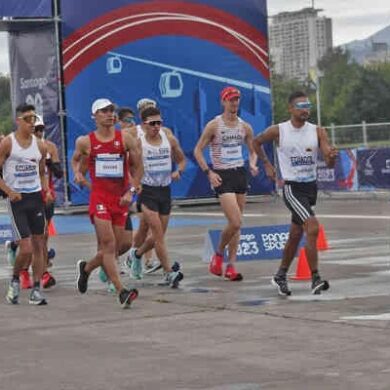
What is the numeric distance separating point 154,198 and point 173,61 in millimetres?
16206

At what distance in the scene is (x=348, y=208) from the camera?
2644 cm

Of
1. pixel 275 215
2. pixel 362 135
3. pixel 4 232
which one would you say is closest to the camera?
pixel 4 232

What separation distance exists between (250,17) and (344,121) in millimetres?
59070

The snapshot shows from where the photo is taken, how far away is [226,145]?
13.0 meters

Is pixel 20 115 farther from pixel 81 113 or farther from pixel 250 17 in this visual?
pixel 250 17

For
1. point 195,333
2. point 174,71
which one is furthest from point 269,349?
point 174,71

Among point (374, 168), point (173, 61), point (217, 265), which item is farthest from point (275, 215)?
point (217, 265)

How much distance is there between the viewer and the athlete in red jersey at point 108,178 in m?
11.0

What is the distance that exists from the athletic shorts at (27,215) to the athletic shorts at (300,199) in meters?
2.40

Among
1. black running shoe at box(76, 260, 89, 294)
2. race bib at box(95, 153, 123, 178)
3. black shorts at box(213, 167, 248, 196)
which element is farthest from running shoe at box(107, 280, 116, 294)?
black shorts at box(213, 167, 248, 196)

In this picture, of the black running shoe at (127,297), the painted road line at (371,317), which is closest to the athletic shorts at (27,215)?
the black running shoe at (127,297)

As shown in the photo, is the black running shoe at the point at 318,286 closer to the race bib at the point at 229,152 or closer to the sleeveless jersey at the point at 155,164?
the race bib at the point at 229,152

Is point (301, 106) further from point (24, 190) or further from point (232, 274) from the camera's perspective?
point (24, 190)

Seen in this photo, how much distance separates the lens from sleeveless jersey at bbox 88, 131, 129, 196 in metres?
11.2
